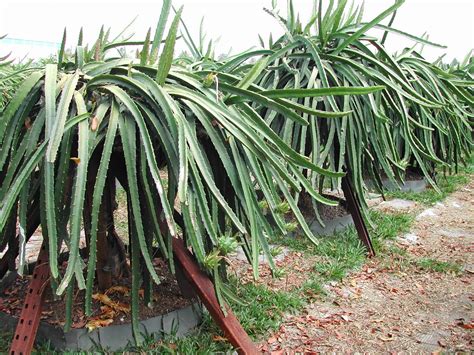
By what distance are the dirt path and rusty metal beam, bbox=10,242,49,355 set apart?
0.91 m

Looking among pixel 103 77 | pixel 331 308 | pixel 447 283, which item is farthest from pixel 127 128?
pixel 447 283

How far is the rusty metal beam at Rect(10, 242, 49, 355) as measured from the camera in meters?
1.50

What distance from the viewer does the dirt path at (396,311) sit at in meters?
2.08

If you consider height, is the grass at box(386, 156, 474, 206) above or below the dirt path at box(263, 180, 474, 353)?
above

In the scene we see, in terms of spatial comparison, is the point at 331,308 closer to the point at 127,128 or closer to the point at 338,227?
the point at 338,227

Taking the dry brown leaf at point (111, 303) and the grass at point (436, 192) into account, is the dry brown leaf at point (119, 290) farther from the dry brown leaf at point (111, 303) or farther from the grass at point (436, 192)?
the grass at point (436, 192)

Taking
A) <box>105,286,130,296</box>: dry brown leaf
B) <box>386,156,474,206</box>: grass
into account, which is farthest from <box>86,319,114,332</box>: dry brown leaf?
<box>386,156,474,206</box>: grass

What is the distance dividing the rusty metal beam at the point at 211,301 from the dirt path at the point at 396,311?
34 cm

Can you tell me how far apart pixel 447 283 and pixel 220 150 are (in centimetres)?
176

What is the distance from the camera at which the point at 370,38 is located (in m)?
2.80

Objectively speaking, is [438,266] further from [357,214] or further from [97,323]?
[97,323]

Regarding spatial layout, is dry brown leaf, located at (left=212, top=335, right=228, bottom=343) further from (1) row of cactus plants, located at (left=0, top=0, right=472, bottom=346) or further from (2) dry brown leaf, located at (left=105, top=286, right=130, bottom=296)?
(2) dry brown leaf, located at (left=105, top=286, right=130, bottom=296)

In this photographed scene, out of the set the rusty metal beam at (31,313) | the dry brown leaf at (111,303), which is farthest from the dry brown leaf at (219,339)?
the rusty metal beam at (31,313)

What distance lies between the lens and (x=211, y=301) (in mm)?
1695
